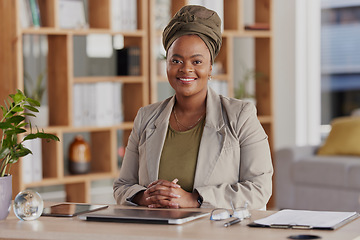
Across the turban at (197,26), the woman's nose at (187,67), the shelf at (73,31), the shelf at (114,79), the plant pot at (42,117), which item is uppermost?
the shelf at (73,31)

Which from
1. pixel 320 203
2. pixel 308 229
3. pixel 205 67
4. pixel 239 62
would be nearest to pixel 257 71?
pixel 239 62

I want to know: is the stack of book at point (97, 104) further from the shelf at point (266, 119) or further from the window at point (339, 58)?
the window at point (339, 58)

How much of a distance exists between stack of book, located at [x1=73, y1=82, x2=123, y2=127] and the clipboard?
3068 millimetres

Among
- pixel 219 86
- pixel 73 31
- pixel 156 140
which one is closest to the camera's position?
pixel 156 140

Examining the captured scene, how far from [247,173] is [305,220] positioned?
528 mm

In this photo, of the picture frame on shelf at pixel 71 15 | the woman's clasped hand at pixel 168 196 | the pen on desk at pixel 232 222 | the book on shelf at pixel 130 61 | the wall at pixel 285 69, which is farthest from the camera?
the wall at pixel 285 69

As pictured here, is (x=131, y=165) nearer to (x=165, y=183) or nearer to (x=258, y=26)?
(x=165, y=183)

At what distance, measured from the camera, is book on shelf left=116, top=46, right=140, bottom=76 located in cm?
514

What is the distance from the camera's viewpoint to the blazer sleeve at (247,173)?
2.25 metres

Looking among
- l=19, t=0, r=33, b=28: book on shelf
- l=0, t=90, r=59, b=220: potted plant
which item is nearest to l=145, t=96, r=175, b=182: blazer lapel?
l=0, t=90, r=59, b=220: potted plant

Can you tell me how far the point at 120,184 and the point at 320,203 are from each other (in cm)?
317

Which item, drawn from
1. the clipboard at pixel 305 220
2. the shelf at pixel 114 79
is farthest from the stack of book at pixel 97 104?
the clipboard at pixel 305 220

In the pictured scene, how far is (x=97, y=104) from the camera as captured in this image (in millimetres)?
4922

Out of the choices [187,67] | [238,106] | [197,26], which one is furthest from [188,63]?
[238,106]
